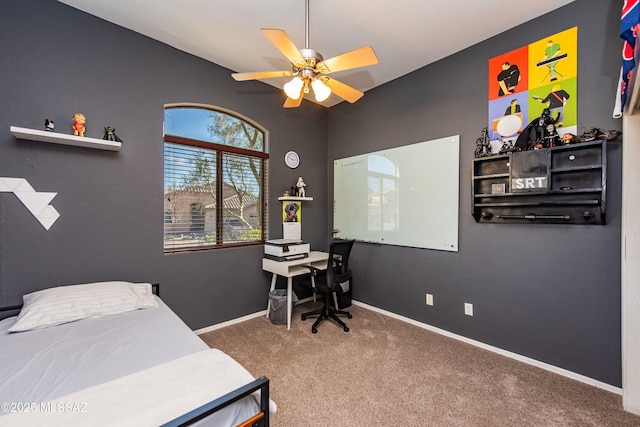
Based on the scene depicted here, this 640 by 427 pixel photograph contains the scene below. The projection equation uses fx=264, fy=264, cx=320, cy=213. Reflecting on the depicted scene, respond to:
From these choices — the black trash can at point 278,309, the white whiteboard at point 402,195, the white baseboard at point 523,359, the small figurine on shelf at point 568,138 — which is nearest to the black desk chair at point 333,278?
the black trash can at point 278,309

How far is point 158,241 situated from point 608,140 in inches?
148

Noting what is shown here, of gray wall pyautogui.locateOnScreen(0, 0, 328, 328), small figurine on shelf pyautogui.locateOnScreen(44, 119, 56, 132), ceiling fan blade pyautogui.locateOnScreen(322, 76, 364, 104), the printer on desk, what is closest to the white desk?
the printer on desk

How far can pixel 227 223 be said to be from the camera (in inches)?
122

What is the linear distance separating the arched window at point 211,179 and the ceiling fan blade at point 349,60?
1.66 metres

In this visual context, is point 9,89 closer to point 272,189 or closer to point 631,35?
point 272,189

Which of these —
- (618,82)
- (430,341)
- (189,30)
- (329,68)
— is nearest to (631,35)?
(618,82)

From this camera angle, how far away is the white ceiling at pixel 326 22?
6.74 feet

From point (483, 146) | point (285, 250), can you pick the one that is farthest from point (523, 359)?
point (285, 250)

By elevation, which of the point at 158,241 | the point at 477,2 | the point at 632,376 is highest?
the point at 477,2

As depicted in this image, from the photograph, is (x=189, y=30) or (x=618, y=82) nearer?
(x=618, y=82)

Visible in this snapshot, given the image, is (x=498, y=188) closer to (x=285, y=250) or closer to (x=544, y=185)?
(x=544, y=185)

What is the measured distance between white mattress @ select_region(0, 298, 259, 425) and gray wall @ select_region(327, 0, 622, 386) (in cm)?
232

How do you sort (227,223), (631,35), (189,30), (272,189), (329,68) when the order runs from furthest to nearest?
(272,189), (227,223), (189,30), (329,68), (631,35)

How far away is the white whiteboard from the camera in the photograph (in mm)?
2734
